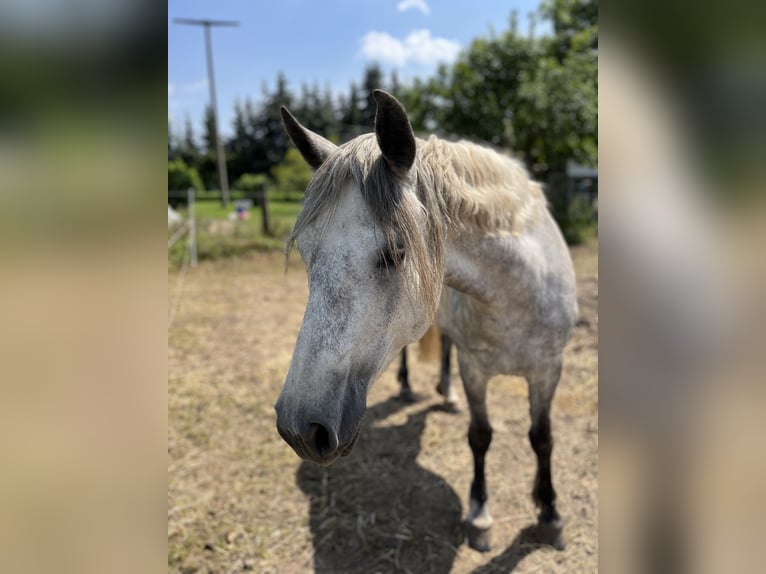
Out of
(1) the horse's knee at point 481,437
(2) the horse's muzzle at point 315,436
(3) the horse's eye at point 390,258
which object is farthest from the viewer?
(1) the horse's knee at point 481,437

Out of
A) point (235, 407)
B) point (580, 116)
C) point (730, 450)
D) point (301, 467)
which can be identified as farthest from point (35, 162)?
point (580, 116)

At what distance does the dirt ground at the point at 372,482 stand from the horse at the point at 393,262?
1.17 m

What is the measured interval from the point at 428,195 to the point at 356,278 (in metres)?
0.42

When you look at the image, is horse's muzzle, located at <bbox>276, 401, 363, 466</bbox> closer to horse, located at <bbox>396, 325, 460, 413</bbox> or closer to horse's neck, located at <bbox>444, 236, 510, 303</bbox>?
horse's neck, located at <bbox>444, 236, 510, 303</bbox>

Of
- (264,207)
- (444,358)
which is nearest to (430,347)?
(444,358)

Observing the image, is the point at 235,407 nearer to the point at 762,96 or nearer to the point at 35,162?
the point at 35,162

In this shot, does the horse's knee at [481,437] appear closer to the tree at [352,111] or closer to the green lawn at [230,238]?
the green lawn at [230,238]

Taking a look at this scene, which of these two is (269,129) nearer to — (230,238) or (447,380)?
(230,238)

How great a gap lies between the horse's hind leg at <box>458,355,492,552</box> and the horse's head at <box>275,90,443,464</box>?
106 centimetres

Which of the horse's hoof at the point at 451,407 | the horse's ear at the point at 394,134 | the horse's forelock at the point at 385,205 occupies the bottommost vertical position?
the horse's hoof at the point at 451,407

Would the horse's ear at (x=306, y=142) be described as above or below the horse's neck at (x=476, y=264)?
above

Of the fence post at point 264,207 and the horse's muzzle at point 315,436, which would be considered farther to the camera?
the fence post at point 264,207

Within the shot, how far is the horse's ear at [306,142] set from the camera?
63.1 inches

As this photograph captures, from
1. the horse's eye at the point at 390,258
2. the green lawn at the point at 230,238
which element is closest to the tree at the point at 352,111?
the green lawn at the point at 230,238
